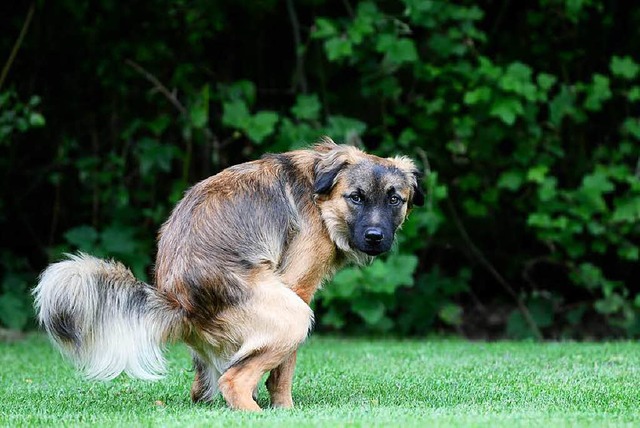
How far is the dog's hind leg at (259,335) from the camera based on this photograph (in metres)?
6.04

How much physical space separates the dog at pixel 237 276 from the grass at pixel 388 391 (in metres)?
0.30

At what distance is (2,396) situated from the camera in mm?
6625

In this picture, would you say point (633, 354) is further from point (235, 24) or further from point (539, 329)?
point (235, 24)

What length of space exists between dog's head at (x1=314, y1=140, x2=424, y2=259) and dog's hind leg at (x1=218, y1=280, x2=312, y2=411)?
2.40 feet

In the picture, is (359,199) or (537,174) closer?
(359,199)

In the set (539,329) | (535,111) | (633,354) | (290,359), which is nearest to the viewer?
(290,359)

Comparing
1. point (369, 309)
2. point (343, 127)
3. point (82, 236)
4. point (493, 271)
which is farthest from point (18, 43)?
point (493, 271)

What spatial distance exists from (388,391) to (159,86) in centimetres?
659

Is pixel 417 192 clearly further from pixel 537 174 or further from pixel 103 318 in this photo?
pixel 537 174

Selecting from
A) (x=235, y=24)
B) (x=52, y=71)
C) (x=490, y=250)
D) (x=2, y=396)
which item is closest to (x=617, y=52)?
(x=490, y=250)

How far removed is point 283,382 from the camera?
20.8 feet

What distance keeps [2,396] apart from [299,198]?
7.28ft

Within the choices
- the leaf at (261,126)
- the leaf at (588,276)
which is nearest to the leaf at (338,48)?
the leaf at (261,126)

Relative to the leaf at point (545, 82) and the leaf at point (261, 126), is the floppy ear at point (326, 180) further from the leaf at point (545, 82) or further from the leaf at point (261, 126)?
the leaf at point (545, 82)
